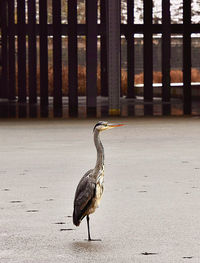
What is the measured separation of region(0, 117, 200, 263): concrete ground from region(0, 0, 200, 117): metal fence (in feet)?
29.5

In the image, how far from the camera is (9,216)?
7.66 metres

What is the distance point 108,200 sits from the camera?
8.68 metres

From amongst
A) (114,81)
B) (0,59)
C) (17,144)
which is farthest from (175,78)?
(17,144)

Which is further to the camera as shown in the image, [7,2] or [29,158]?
[7,2]

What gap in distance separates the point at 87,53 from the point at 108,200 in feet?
66.4

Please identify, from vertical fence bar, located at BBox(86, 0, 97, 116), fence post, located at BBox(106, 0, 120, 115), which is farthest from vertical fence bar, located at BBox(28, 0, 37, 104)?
fence post, located at BBox(106, 0, 120, 115)

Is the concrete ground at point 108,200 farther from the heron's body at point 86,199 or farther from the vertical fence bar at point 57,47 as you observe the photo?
the vertical fence bar at point 57,47

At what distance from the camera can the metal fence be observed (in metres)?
24.3

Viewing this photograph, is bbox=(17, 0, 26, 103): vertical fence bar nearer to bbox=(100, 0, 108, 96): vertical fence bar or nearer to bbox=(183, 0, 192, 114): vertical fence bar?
bbox=(100, 0, 108, 96): vertical fence bar

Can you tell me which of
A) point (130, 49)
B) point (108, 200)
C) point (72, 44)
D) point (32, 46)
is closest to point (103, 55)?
point (130, 49)

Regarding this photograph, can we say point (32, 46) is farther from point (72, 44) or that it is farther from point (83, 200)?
point (83, 200)

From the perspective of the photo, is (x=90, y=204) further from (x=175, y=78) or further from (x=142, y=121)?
(x=175, y=78)

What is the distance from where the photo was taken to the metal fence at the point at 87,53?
24.3 m

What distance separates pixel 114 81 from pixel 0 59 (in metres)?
22.1
